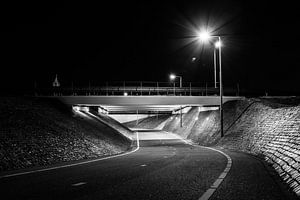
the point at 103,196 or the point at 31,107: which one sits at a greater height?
the point at 31,107

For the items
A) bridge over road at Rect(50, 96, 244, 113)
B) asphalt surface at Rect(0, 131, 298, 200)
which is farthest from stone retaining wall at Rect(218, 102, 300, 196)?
bridge over road at Rect(50, 96, 244, 113)

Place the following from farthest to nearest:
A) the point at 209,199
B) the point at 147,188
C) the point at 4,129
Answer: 1. the point at 4,129
2. the point at 147,188
3. the point at 209,199

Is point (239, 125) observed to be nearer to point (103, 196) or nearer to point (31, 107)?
point (31, 107)

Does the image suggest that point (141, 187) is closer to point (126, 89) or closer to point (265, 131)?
point (265, 131)

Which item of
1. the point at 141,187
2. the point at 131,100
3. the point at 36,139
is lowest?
the point at 36,139

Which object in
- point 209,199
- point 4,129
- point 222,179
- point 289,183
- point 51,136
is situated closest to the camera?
point 209,199

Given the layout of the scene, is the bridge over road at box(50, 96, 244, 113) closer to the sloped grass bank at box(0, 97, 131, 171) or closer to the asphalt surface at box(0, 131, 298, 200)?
the sloped grass bank at box(0, 97, 131, 171)

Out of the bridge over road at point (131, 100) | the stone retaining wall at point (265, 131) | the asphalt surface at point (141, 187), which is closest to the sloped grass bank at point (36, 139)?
the bridge over road at point (131, 100)

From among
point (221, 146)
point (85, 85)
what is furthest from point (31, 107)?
point (221, 146)

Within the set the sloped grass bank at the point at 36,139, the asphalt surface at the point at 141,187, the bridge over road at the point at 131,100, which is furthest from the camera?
the bridge over road at the point at 131,100

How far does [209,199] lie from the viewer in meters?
5.48

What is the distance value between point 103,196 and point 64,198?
0.79 meters

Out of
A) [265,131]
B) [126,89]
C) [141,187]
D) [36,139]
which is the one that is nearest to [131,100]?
[126,89]

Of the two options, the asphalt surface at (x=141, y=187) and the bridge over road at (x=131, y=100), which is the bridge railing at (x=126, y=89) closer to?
the bridge over road at (x=131, y=100)
